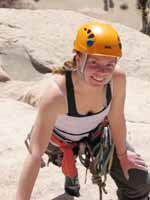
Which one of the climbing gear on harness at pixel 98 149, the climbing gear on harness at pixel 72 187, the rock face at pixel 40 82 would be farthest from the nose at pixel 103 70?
the rock face at pixel 40 82

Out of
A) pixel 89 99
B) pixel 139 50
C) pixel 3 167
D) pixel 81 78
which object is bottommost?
pixel 139 50

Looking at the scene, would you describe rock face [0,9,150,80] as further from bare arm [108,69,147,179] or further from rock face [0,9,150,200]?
bare arm [108,69,147,179]

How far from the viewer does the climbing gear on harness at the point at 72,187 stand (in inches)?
153

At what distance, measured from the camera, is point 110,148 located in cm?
338

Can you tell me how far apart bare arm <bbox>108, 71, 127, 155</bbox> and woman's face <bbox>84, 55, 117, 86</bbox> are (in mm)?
273

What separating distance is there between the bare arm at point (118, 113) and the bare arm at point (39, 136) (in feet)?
1.31

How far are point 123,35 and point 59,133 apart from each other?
8185 millimetres

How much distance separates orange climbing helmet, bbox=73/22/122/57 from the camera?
109 inches

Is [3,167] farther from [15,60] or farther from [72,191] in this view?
[15,60]

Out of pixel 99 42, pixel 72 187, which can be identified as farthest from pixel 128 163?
pixel 99 42

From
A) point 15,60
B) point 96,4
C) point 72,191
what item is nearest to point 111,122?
point 72,191

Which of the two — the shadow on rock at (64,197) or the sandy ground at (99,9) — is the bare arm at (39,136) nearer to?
the shadow on rock at (64,197)

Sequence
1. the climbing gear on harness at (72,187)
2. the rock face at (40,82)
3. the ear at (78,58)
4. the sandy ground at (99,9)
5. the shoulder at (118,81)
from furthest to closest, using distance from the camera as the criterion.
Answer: the sandy ground at (99,9), the rock face at (40,82), the climbing gear on harness at (72,187), the shoulder at (118,81), the ear at (78,58)

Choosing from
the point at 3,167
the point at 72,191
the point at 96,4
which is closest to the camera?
the point at 72,191
